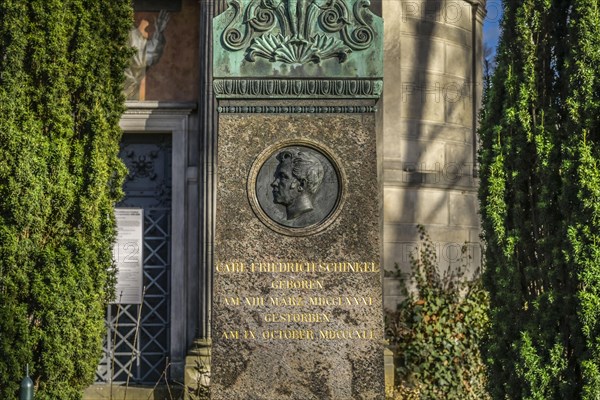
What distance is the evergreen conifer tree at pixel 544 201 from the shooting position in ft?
23.6

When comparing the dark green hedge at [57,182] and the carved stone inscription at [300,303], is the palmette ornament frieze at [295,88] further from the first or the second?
the dark green hedge at [57,182]

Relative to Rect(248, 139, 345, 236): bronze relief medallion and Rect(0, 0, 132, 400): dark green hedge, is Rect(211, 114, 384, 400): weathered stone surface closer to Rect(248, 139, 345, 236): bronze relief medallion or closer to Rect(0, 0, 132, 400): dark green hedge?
Rect(248, 139, 345, 236): bronze relief medallion

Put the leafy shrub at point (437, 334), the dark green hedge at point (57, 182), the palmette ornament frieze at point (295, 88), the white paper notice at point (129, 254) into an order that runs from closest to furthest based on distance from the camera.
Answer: the palmette ornament frieze at point (295, 88), the dark green hedge at point (57, 182), the leafy shrub at point (437, 334), the white paper notice at point (129, 254)

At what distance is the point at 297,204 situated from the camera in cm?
712

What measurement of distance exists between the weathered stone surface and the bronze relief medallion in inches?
1.4

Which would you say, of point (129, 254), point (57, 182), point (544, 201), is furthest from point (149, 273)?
point (544, 201)

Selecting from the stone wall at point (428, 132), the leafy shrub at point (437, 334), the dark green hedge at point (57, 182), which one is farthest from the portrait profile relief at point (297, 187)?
the stone wall at point (428, 132)

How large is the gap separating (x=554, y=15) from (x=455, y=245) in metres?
4.23

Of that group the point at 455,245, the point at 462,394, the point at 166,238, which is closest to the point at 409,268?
the point at 455,245

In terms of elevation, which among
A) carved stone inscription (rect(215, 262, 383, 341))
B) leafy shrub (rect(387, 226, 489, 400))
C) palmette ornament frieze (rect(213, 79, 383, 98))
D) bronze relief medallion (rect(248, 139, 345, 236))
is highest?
palmette ornament frieze (rect(213, 79, 383, 98))

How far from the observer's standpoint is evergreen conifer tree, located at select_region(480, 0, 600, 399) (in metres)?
7.18

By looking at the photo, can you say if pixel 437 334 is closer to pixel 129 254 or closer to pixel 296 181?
pixel 129 254

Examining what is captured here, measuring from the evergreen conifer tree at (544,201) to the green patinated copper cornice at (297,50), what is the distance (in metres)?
1.21

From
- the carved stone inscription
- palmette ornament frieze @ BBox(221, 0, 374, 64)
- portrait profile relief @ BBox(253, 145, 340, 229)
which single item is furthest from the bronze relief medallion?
palmette ornament frieze @ BBox(221, 0, 374, 64)
